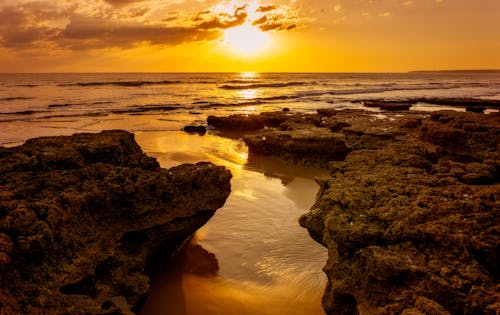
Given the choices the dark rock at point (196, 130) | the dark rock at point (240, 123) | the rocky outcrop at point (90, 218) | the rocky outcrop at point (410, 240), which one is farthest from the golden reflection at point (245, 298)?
the dark rock at point (240, 123)

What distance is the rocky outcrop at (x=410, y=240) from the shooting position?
2850mm

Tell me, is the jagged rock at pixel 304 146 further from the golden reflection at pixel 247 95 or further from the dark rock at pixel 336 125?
the golden reflection at pixel 247 95

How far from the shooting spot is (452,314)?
2.73 m

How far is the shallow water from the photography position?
4258 mm

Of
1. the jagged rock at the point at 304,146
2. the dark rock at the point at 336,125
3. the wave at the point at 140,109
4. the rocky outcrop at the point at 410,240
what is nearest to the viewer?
the rocky outcrop at the point at 410,240

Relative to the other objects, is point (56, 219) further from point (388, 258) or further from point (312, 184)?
point (312, 184)

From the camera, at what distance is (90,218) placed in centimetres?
388

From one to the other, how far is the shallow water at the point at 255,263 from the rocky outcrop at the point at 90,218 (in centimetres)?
57

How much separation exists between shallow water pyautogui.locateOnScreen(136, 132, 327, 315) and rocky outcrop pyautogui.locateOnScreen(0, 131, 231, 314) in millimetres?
572

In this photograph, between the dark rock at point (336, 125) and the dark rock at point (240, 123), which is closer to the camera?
the dark rock at point (336, 125)

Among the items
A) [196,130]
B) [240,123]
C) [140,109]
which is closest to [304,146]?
[196,130]

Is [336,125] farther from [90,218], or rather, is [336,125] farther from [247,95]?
[247,95]

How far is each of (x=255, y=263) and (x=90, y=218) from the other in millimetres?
2374

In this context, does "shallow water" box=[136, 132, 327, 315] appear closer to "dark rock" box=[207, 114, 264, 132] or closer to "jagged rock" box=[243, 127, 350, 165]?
"jagged rock" box=[243, 127, 350, 165]
